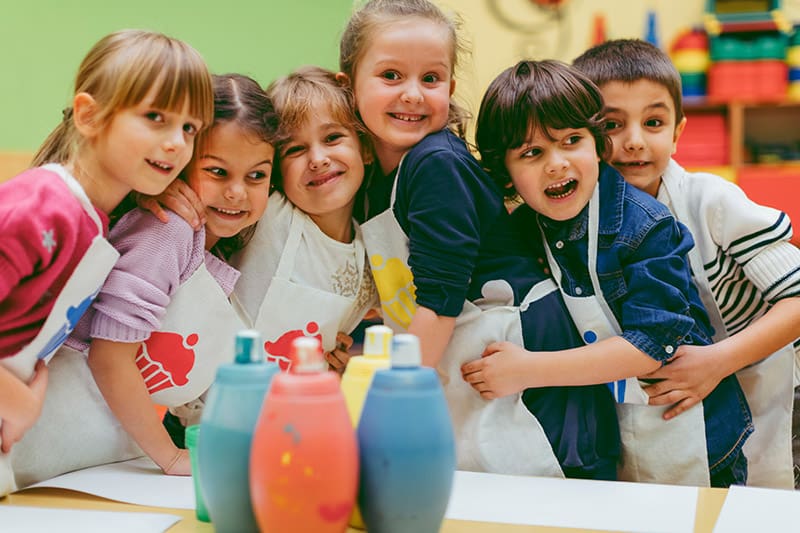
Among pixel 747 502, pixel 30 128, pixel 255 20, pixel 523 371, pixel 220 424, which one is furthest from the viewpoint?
pixel 255 20

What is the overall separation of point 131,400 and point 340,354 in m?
0.38

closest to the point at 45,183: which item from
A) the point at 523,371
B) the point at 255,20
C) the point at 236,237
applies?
the point at 236,237

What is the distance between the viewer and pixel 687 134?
357 cm

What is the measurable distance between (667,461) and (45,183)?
102cm

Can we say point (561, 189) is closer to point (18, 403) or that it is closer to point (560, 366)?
point (560, 366)

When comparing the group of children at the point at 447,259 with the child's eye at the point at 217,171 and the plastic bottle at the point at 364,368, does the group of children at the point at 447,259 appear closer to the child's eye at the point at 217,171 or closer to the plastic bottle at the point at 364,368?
the child's eye at the point at 217,171

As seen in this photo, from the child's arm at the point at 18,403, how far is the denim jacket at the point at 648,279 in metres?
0.80

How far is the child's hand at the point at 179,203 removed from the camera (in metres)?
1.14

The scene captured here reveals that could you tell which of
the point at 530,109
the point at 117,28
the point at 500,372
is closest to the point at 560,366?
the point at 500,372

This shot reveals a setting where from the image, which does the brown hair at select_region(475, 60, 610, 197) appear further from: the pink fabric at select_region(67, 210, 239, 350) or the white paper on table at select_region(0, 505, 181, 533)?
the white paper on table at select_region(0, 505, 181, 533)

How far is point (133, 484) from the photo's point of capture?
105 cm

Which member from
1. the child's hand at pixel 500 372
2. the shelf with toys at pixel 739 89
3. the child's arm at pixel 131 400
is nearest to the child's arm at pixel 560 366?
the child's hand at pixel 500 372

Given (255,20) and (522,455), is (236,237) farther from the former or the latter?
(255,20)

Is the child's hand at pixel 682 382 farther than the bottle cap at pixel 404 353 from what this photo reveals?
Yes
